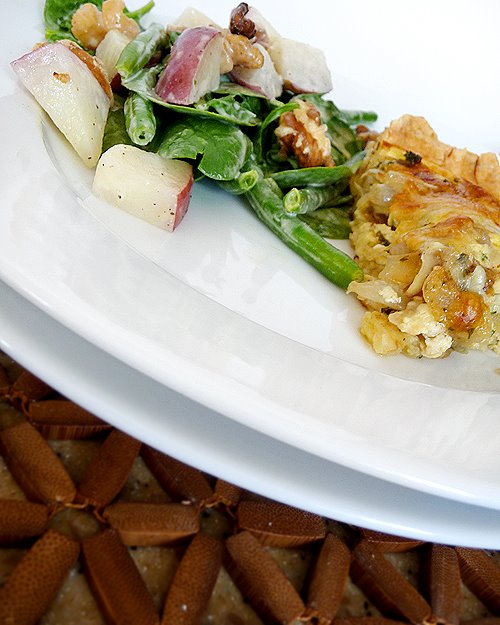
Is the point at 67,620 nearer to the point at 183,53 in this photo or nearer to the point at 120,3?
the point at 183,53

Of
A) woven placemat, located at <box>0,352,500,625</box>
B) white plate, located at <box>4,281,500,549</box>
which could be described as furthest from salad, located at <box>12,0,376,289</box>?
woven placemat, located at <box>0,352,500,625</box>

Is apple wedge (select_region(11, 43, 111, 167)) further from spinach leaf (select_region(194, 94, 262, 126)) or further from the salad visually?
spinach leaf (select_region(194, 94, 262, 126))

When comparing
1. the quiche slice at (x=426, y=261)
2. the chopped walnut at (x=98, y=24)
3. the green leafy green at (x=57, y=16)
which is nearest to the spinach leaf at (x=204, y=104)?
the chopped walnut at (x=98, y=24)

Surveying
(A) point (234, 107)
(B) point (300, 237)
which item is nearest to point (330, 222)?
(B) point (300, 237)

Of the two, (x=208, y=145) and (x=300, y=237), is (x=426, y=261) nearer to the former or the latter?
(x=300, y=237)

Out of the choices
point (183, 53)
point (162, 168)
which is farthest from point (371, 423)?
point (183, 53)
